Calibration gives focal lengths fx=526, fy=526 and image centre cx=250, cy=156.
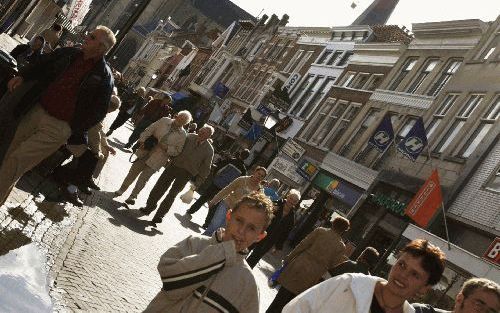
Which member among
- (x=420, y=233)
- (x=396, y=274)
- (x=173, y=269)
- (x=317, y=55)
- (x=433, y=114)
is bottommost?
(x=173, y=269)

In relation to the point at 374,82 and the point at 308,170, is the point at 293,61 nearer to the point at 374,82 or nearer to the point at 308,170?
the point at 374,82

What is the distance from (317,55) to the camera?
3834cm

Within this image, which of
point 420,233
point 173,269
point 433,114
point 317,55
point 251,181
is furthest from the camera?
point 317,55

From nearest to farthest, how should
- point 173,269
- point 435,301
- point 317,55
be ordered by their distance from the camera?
point 173,269, point 435,301, point 317,55

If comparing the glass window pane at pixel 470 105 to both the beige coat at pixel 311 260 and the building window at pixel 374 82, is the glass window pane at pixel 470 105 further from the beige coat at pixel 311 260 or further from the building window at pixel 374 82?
the beige coat at pixel 311 260

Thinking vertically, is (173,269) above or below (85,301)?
above

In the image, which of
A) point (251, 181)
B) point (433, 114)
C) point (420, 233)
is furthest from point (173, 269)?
point (433, 114)

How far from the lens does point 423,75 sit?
24.0 metres

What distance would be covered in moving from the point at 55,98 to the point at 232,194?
467 cm

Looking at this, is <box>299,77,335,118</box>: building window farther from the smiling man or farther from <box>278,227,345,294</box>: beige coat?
the smiling man

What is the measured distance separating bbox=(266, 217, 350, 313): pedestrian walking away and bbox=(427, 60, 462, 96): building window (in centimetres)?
1733

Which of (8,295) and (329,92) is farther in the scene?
(329,92)

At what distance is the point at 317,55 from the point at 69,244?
34.4m

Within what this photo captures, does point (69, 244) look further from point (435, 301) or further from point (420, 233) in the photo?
point (420, 233)
